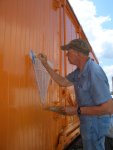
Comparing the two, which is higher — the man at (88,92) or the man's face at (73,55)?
the man's face at (73,55)

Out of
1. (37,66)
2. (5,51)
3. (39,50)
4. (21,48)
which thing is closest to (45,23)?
(39,50)

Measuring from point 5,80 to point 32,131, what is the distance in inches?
27.0

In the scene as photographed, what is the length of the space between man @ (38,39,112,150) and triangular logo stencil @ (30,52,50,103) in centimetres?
5

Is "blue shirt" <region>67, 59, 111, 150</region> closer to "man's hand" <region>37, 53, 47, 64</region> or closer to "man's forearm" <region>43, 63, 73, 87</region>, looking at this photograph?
"man's forearm" <region>43, 63, 73, 87</region>

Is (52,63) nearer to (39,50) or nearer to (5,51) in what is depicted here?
(39,50)

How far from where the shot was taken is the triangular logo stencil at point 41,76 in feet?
7.75

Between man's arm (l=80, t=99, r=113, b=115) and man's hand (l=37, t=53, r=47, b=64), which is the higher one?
man's hand (l=37, t=53, r=47, b=64)

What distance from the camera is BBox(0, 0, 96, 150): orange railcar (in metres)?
1.75

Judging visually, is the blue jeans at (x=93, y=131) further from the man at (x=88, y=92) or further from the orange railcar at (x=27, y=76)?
the orange railcar at (x=27, y=76)

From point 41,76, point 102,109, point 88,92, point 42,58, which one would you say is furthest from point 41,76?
point 102,109

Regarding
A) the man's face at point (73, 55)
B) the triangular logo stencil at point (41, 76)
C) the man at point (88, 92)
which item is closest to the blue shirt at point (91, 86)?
the man at point (88, 92)

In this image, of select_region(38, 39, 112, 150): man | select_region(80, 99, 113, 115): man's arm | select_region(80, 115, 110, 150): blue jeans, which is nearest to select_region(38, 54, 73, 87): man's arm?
select_region(38, 39, 112, 150): man

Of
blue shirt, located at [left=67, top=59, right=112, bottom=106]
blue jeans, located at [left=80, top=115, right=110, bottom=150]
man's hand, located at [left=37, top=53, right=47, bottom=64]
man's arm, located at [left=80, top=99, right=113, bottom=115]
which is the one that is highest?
man's hand, located at [left=37, top=53, right=47, bottom=64]

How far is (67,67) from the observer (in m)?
3.68
